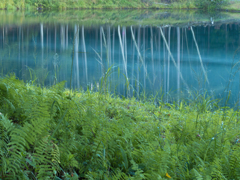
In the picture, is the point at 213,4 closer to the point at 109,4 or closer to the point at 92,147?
the point at 109,4

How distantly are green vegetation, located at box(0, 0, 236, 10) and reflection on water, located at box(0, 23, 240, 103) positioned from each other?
19.3 m

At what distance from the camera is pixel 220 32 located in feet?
59.7

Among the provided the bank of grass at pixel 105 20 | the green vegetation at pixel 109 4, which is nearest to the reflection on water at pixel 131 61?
the bank of grass at pixel 105 20

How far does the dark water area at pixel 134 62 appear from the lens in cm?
626

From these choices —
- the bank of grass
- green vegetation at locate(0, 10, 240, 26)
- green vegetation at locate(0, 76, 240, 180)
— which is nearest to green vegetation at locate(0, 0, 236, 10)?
green vegetation at locate(0, 10, 240, 26)

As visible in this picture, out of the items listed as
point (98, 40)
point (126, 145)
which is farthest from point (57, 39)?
point (126, 145)

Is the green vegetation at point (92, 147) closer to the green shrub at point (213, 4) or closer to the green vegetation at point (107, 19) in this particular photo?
the green vegetation at point (107, 19)

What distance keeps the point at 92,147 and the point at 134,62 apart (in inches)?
287

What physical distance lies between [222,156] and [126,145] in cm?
95

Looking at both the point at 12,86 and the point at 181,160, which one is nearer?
the point at 181,160

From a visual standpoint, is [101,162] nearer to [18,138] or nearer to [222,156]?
[18,138]

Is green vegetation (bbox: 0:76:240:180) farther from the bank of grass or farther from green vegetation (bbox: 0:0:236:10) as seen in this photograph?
green vegetation (bbox: 0:0:236:10)

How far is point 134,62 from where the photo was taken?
9445 mm

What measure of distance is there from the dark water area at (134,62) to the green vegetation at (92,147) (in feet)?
2.68
